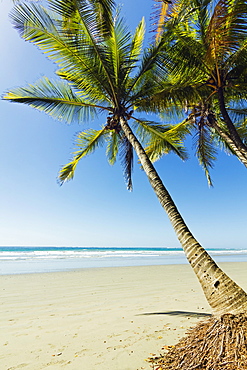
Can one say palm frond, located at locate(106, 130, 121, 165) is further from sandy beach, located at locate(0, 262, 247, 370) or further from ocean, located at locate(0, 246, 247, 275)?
ocean, located at locate(0, 246, 247, 275)

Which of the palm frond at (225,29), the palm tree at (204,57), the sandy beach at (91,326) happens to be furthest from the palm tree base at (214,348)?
the palm frond at (225,29)

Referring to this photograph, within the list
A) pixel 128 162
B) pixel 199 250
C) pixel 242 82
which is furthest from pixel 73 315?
pixel 242 82

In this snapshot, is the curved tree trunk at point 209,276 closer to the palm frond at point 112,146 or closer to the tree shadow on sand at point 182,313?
the tree shadow on sand at point 182,313

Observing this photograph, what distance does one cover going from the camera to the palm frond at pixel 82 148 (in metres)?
8.55

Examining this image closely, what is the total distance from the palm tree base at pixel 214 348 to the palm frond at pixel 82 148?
23.2 feet

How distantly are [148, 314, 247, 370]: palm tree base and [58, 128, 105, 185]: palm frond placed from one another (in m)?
7.07

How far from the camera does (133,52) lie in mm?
6754

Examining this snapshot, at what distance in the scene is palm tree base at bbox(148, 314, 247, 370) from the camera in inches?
82.4

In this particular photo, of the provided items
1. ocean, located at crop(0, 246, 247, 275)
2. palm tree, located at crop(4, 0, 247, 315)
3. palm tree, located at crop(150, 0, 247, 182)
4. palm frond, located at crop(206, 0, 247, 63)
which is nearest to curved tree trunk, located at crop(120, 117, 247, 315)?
palm tree, located at crop(4, 0, 247, 315)

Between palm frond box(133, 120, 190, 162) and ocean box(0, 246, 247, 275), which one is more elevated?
palm frond box(133, 120, 190, 162)

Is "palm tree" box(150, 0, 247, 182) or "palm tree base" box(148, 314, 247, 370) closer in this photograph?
"palm tree base" box(148, 314, 247, 370)

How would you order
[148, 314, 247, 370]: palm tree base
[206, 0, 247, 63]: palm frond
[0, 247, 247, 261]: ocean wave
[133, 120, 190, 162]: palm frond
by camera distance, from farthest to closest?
[0, 247, 247, 261]: ocean wave → [133, 120, 190, 162]: palm frond → [206, 0, 247, 63]: palm frond → [148, 314, 247, 370]: palm tree base

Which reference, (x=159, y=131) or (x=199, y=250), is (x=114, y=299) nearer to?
(x=199, y=250)

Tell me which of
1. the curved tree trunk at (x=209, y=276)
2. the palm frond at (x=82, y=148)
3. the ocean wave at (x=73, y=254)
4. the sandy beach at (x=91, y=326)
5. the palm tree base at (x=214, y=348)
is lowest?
the ocean wave at (x=73, y=254)
